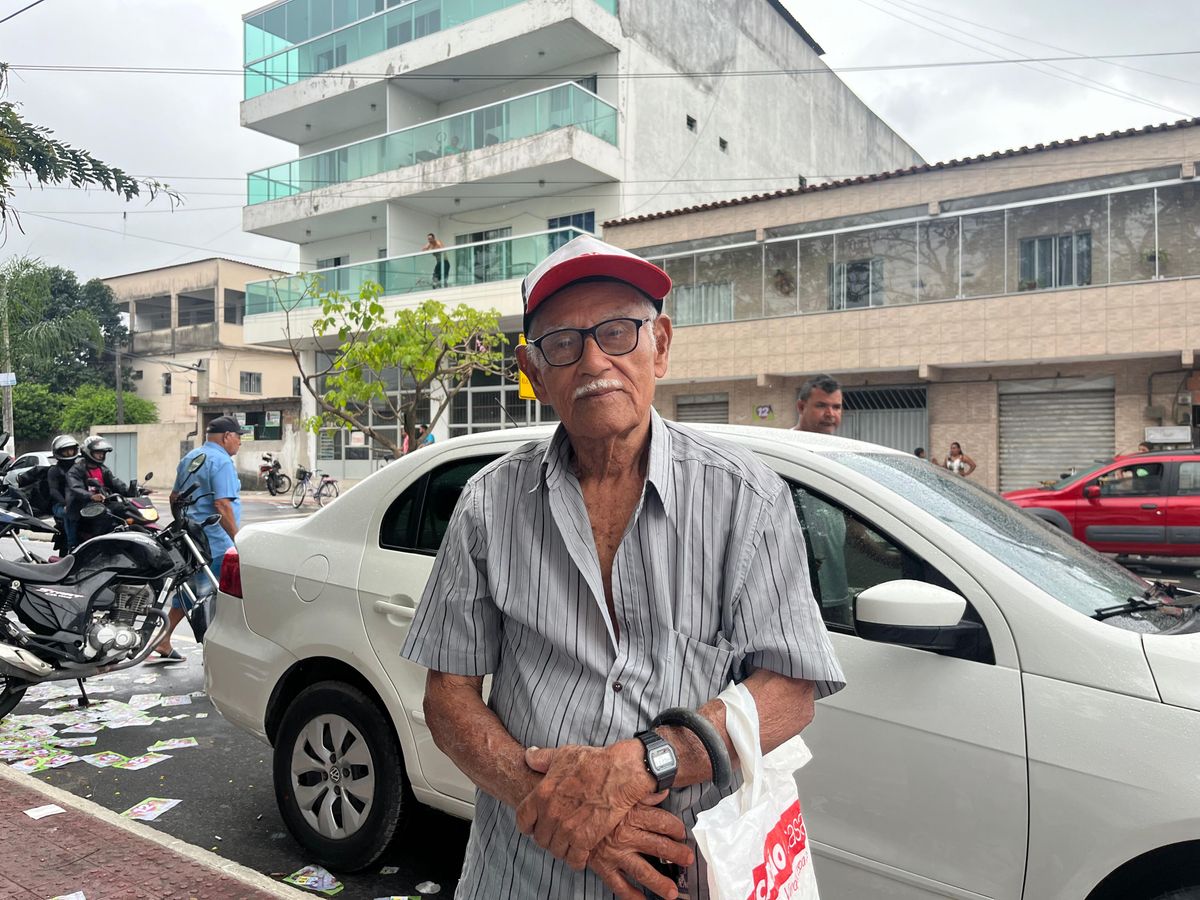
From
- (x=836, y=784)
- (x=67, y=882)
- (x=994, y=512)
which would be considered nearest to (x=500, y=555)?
(x=836, y=784)

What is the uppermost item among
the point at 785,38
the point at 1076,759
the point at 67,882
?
the point at 785,38

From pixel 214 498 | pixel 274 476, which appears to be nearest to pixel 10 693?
pixel 214 498

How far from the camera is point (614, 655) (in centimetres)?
147

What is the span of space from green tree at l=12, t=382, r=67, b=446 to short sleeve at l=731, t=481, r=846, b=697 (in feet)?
152

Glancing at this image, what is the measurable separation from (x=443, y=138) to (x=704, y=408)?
9.89 metres

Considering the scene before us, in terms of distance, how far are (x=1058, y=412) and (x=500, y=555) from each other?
18.4 meters

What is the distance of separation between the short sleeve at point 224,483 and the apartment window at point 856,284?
48.4ft

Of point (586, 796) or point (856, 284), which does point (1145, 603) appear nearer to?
point (586, 796)

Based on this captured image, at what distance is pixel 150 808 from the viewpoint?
417cm

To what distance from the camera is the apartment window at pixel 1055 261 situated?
1686 cm

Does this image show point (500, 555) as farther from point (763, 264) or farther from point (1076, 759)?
point (763, 264)

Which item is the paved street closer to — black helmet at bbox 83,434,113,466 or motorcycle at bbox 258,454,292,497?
black helmet at bbox 83,434,113,466

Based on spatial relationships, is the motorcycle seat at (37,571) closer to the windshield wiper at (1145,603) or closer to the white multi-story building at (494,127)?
the windshield wiper at (1145,603)

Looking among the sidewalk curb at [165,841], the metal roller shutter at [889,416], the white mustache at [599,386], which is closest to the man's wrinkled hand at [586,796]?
the white mustache at [599,386]
